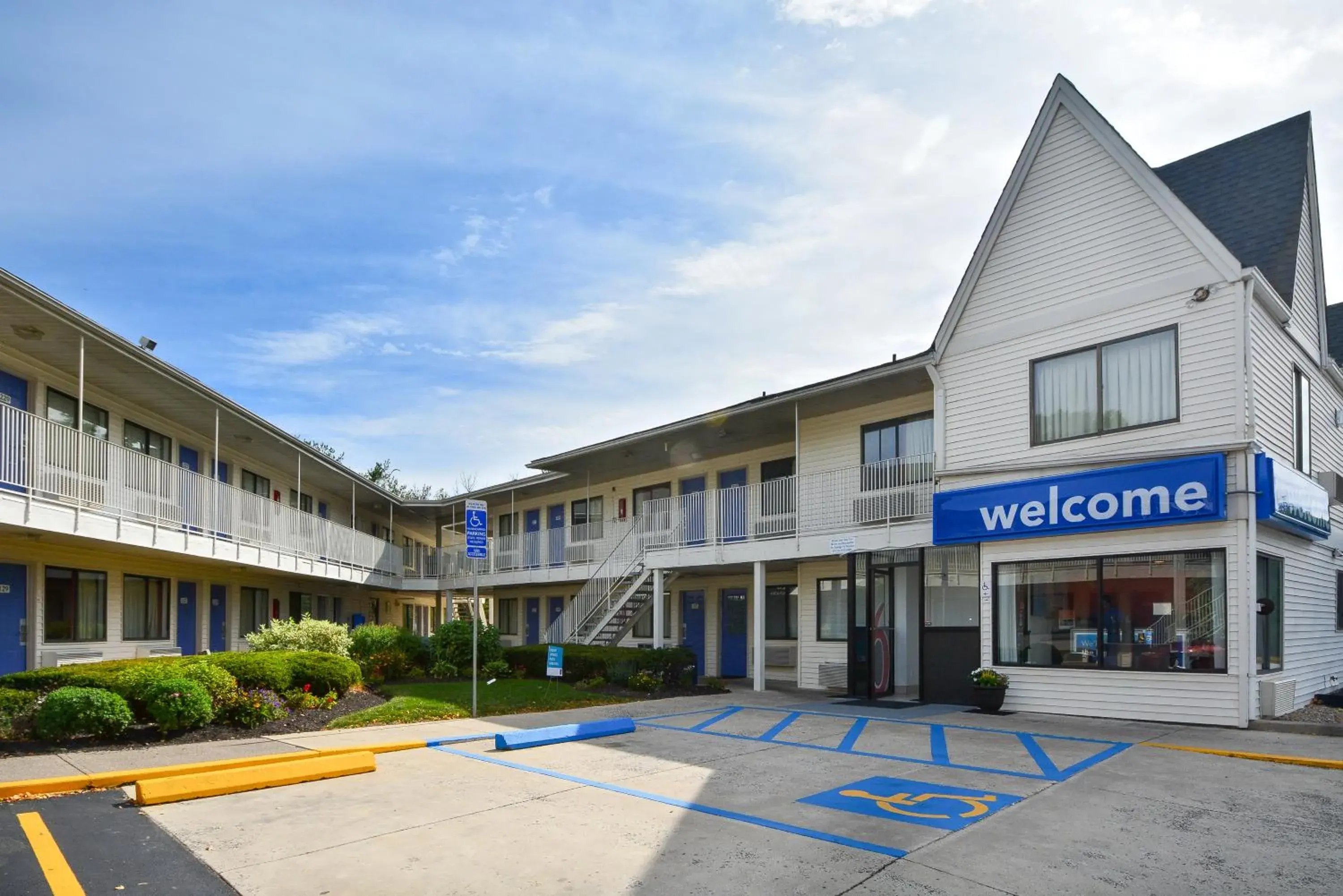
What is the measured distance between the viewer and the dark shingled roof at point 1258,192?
15023 mm

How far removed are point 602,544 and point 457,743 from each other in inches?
575

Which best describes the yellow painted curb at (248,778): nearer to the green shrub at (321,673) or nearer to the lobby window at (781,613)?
the green shrub at (321,673)

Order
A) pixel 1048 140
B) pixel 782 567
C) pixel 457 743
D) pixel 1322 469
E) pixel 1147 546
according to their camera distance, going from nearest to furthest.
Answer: pixel 457 743 < pixel 1147 546 < pixel 1048 140 < pixel 1322 469 < pixel 782 567

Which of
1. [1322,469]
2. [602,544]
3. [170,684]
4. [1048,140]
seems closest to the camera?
[170,684]

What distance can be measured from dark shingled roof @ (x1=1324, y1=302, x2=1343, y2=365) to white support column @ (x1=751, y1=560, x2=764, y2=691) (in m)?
13.9

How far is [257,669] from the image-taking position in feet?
44.4

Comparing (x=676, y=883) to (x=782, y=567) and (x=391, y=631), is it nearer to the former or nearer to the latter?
(x=782, y=567)

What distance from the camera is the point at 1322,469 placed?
17.2 meters

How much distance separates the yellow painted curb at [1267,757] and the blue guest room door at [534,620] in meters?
24.7

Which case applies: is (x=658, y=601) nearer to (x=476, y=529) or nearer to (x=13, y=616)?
(x=476, y=529)

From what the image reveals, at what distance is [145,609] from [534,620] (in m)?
15.4

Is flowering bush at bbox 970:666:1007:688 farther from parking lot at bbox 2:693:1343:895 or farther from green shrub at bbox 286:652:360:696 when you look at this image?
green shrub at bbox 286:652:360:696

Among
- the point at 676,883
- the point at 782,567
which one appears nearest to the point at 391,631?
the point at 782,567

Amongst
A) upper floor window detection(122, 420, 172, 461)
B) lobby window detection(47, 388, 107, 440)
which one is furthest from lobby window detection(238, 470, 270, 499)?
lobby window detection(47, 388, 107, 440)
